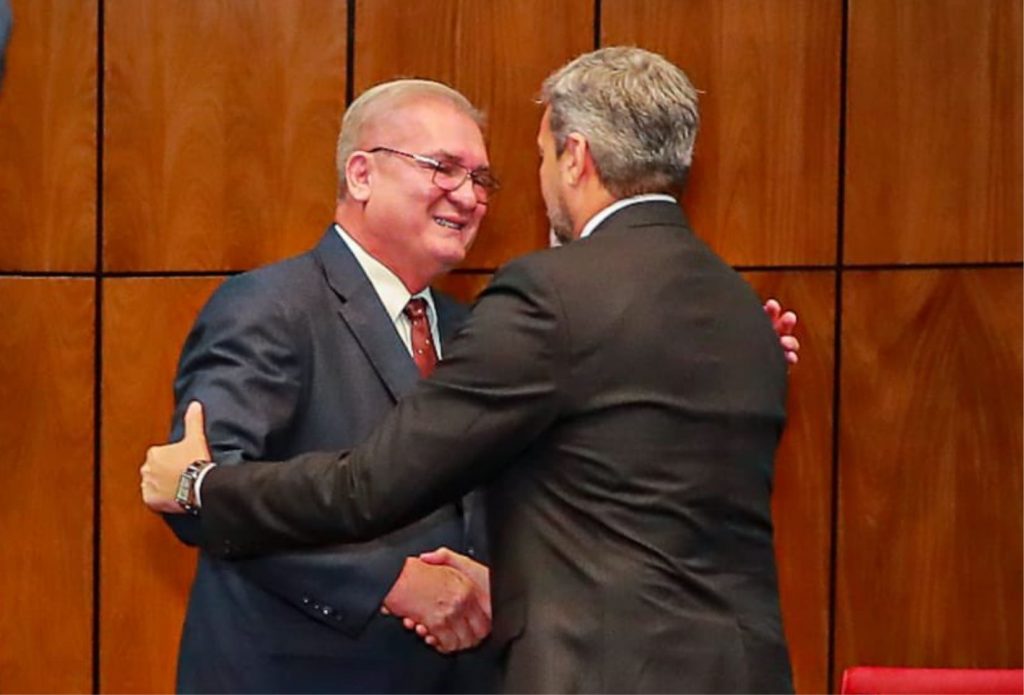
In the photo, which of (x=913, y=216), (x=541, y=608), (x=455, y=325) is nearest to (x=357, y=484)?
(x=541, y=608)

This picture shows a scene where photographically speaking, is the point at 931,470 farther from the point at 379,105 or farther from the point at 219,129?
the point at 219,129

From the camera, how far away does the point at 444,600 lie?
2.65 m

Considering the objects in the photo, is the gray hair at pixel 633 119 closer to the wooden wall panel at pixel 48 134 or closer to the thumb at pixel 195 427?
the thumb at pixel 195 427

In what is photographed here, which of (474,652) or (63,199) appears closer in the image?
(474,652)

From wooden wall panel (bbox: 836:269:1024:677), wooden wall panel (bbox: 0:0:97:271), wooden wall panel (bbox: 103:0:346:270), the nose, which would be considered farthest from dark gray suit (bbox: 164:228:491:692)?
wooden wall panel (bbox: 836:269:1024:677)

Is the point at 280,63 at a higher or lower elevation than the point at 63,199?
higher

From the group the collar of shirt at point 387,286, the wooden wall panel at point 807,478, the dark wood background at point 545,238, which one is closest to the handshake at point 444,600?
the collar of shirt at point 387,286

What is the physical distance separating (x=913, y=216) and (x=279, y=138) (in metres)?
1.56

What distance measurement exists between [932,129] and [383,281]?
1695mm

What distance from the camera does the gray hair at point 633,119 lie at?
7.69 feet

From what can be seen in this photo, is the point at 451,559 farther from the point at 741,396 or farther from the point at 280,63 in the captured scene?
the point at 280,63

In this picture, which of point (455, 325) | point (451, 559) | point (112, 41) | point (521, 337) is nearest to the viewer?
point (521, 337)

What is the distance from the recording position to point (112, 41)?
385 cm

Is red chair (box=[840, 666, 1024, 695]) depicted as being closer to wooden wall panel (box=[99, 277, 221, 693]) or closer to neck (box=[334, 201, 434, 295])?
neck (box=[334, 201, 434, 295])
